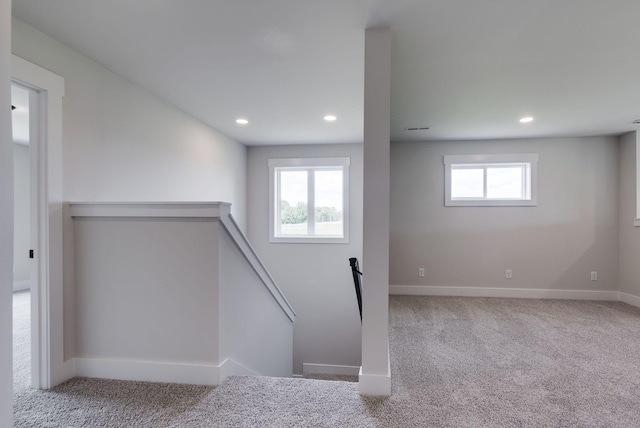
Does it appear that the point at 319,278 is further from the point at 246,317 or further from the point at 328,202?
the point at 246,317

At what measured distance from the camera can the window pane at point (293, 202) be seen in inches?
223

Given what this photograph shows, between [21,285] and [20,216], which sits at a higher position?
[20,216]

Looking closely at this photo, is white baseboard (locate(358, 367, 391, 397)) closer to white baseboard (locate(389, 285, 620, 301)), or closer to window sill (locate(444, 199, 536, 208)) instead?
white baseboard (locate(389, 285, 620, 301))

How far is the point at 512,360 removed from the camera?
263 centimetres

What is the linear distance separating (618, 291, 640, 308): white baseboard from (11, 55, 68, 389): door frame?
6.15 meters

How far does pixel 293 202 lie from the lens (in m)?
5.69

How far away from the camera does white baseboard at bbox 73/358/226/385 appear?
7.20ft

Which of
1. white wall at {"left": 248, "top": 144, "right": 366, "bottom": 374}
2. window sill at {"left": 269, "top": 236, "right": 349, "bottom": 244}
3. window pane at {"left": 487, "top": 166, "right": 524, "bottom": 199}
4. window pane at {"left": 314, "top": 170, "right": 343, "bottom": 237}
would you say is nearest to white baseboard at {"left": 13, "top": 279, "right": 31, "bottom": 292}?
white wall at {"left": 248, "top": 144, "right": 366, "bottom": 374}

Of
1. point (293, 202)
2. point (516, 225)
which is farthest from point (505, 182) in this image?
point (293, 202)

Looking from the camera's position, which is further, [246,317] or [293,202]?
[293,202]

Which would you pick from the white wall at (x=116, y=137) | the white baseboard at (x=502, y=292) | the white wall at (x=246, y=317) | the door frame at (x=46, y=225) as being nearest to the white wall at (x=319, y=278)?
the white baseboard at (x=502, y=292)

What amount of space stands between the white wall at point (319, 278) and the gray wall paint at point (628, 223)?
3.55 meters

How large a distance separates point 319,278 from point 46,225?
392 cm

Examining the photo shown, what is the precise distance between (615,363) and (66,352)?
4.07 meters
